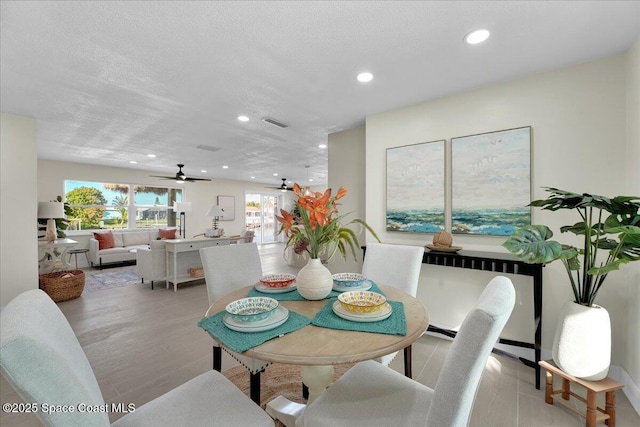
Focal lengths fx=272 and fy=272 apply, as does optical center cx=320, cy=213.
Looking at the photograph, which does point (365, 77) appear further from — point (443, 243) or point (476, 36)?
point (443, 243)

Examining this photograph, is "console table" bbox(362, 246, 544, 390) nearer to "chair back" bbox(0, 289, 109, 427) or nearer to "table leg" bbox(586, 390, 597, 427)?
"table leg" bbox(586, 390, 597, 427)

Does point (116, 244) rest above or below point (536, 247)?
below

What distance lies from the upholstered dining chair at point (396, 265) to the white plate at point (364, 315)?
75 centimetres

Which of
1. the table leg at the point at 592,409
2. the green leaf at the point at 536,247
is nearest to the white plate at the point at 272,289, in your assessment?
the green leaf at the point at 536,247

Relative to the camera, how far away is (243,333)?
3.43ft

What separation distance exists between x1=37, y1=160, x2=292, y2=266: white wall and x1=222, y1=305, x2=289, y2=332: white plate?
747cm

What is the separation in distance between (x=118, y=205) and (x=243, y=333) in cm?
799

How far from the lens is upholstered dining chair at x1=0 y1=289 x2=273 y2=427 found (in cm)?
64

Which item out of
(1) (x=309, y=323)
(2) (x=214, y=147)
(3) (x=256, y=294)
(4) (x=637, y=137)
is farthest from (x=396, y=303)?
(2) (x=214, y=147)

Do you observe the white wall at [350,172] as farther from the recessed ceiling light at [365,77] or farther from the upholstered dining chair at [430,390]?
→ the upholstered dining chair at [430,390]

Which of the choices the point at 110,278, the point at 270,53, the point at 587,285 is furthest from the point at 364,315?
the point at 110,278

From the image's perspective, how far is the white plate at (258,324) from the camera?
1.05 metres

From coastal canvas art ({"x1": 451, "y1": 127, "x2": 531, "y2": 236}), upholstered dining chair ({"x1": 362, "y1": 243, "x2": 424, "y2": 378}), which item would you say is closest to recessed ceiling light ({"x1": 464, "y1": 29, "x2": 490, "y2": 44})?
coastal canvas art ({"x1": 451, "y1": 127, "x2": 531, "y2": 236})

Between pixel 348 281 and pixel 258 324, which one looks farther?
pixel 348 281
